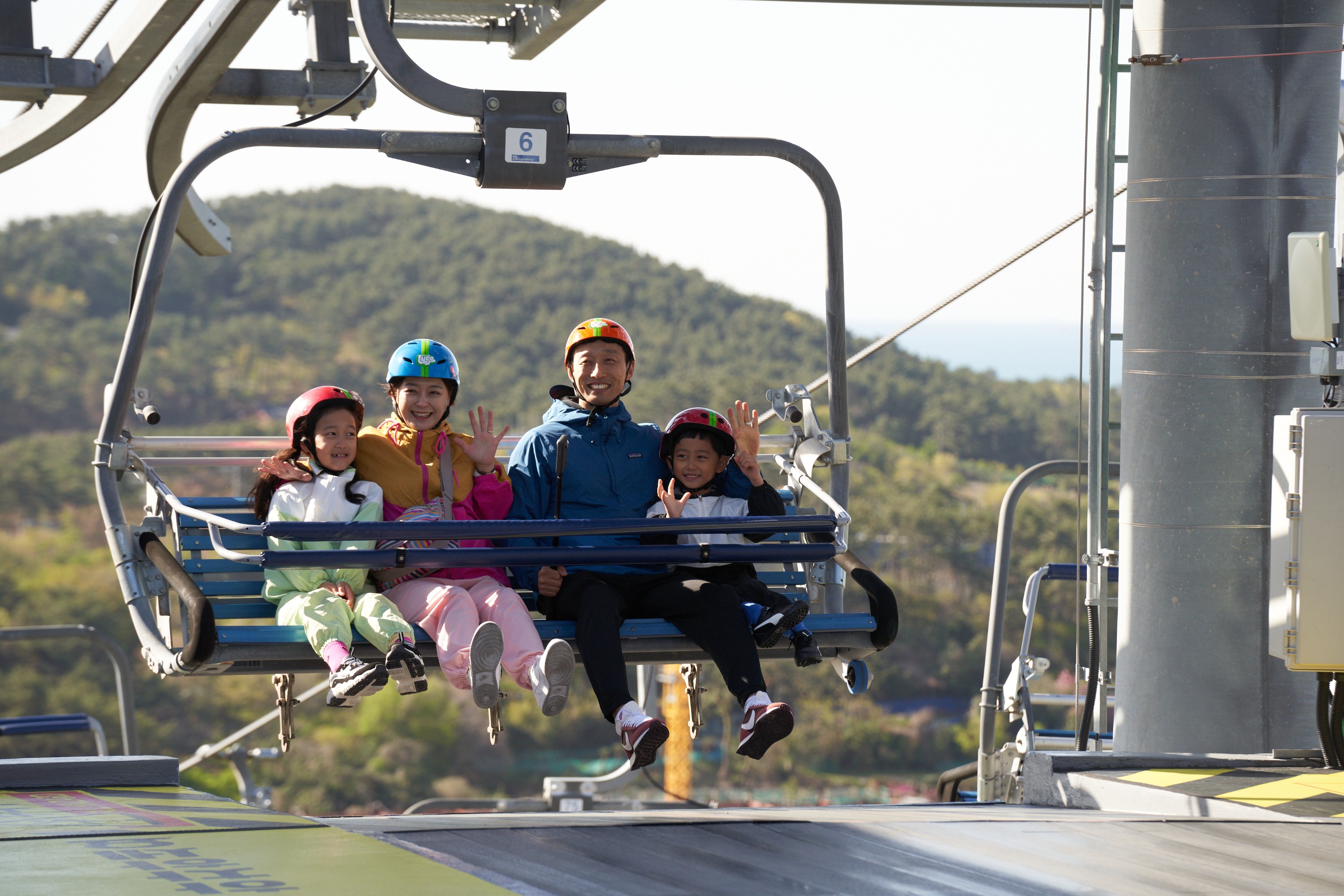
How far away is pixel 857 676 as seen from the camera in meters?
4.45

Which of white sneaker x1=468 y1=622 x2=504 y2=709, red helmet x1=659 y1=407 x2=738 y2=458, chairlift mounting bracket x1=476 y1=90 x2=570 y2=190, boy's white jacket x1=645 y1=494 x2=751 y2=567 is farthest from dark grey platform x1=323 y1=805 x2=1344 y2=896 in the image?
chairlift mounting bracket x1=476 y1=90 x2=570 y2=190

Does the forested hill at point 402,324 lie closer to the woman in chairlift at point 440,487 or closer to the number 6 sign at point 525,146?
the woman in chairlift at point 440,487

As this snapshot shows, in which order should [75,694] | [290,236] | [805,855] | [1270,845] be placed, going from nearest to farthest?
[805,855] < [1270,845] < [75,694] < [290,236]

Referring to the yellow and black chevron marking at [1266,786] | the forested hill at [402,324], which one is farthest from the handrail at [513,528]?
the forested hill at [402,324]

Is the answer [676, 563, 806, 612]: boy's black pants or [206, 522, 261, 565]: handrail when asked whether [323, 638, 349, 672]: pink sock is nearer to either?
[206, 522, 261, 565]: handrail

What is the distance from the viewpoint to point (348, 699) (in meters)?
3.83

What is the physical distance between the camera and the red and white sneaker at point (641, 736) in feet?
12.6

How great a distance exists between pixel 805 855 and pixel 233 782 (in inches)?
2091

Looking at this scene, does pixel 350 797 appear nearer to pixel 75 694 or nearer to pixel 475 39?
pixel 75 694

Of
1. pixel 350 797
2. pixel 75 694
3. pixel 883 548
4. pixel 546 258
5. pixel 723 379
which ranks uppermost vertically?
pixel 546 258

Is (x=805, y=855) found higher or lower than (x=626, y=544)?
lower

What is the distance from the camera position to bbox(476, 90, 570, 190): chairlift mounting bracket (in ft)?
13.8

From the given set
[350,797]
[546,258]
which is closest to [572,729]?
[350,797]

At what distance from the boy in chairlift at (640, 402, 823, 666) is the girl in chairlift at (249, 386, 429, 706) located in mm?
836
